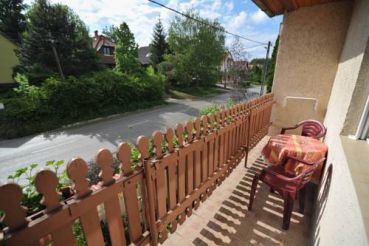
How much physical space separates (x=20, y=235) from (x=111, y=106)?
33.7 feet

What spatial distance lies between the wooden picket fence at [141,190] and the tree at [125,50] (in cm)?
1263

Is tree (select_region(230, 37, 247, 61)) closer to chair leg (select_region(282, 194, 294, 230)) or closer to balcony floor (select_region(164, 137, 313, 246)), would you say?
balcony floor (select_region(164, 137, 313, 246))

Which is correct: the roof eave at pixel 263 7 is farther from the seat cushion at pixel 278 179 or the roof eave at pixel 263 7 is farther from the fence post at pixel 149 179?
the fence post at pixel 149 179

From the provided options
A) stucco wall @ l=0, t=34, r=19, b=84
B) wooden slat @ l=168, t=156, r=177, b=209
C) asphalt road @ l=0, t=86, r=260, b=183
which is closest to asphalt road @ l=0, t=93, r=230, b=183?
asphalt road @ l=0, t=86, r=260, b=183

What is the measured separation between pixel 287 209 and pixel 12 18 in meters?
28.6

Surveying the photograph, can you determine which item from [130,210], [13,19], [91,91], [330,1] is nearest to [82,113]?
[91,91]

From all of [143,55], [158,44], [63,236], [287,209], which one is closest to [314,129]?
[287,209]

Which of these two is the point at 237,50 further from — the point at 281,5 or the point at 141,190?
the point at 141,190

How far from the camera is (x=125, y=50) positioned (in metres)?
13.5

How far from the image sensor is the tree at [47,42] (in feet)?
41.7

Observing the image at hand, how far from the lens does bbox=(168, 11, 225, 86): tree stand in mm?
18703

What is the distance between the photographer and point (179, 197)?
5.91 ft

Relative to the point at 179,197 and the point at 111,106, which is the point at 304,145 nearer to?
the point at 179,197

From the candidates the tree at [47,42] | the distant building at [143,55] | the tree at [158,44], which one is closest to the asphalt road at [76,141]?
the tree at [47,42]
